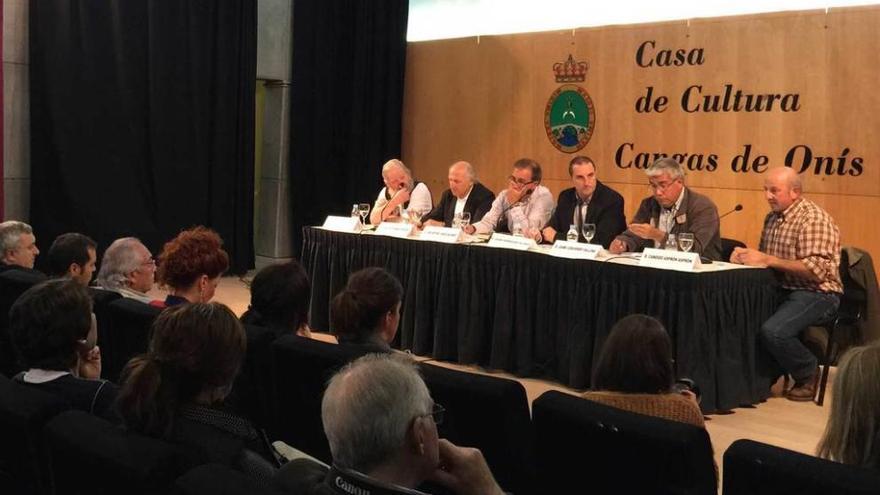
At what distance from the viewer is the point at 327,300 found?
6.01 m

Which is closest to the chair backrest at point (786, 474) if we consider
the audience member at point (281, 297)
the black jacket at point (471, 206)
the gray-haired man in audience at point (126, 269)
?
the audience member at point (281, 297)

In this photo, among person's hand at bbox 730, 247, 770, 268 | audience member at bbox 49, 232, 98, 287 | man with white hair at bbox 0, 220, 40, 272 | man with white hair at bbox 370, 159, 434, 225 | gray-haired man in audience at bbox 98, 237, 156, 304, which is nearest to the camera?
gray-haired man in audience at bbox 98, 237, 156, 304

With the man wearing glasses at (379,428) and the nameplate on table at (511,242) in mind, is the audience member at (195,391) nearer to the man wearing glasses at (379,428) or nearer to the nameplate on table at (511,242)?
the man wearing glasses at (379,428)

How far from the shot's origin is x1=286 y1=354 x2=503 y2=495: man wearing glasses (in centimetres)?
147

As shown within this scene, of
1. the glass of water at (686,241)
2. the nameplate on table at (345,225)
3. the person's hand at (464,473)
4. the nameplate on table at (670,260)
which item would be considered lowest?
the person's hand at (464,473)

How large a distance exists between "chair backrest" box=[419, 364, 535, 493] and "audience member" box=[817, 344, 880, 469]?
607 millimetres

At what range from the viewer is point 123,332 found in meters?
2.97

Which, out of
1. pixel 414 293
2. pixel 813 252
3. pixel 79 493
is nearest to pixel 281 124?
pixel 414 293

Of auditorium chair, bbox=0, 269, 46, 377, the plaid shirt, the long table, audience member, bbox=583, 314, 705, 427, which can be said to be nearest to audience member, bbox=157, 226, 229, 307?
auditorium chair, bbox=0, 269, 46, 377

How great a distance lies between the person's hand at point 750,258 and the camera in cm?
460

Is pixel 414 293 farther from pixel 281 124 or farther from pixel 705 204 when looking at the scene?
pixel 281 124

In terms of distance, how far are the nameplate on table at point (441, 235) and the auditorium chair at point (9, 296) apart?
2.35 meters

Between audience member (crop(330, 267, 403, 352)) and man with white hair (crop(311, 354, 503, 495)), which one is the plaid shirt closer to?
audience member (crop(330, 267, 403, 352))

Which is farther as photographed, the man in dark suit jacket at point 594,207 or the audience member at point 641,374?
the man in dark suit jacket at point 594,207
